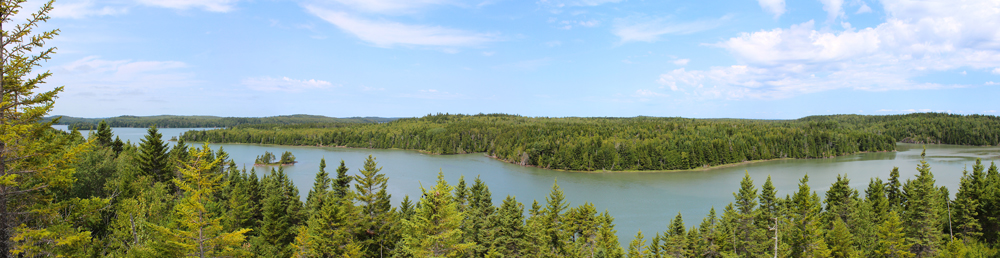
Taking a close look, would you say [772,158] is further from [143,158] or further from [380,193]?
[143,158]

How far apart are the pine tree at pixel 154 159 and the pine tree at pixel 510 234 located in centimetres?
1873

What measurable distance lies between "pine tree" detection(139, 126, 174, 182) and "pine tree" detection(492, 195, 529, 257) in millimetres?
18733

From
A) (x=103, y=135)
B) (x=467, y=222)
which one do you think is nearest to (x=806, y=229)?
(x=467, y=222)

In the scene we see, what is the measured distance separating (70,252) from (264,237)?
12815mm

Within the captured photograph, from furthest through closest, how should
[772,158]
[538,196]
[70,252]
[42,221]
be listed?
[772,158] < [538,196] < [70,252] < [42,221]

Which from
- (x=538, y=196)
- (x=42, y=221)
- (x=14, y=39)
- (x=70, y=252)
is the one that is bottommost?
(x=538, y=196)

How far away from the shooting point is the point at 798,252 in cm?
2339

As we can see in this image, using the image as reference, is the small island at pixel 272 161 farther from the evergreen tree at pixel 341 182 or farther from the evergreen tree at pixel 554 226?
the evergreen tree at pixel 554 226

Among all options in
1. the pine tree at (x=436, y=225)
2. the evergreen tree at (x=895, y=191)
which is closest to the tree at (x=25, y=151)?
the pine tree at (x=436, y=225)

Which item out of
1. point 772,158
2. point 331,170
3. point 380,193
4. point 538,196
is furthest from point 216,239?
point 772,158

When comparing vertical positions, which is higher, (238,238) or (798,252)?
(238,238)

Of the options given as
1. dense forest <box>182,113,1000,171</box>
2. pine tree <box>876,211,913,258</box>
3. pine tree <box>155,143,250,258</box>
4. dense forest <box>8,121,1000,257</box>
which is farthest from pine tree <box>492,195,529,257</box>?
dense forest <box>182,113,1000,171</box>

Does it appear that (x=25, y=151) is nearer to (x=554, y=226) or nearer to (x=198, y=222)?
(x=198, y=222)

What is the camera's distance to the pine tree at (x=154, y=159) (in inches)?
977
